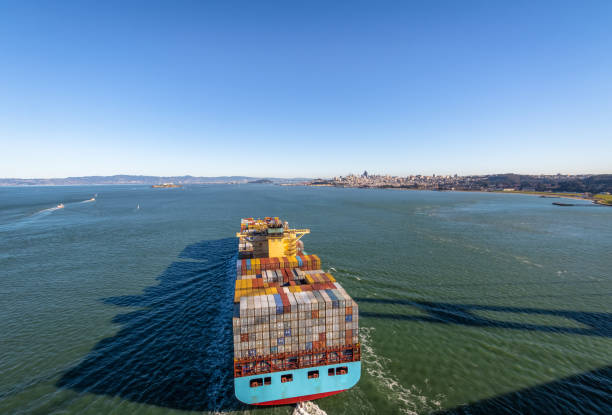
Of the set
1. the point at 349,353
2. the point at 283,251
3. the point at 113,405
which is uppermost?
the point at 283,251

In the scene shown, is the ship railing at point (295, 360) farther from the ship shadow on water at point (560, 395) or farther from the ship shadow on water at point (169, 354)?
the ship shadow on water at point (560, 395)

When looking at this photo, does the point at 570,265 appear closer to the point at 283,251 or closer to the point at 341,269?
the point at 341,269

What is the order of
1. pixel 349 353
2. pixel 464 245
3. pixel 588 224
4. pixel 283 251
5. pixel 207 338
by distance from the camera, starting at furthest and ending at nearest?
pixel 588 224 < pixel 464 245 < pixel 283 251 < pixel 207 338 < pixel 349 353

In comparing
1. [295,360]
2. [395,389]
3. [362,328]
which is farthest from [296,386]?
[362,328]

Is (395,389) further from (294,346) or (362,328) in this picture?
(294,346)

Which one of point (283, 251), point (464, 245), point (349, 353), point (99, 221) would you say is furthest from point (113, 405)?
point (99, 221)

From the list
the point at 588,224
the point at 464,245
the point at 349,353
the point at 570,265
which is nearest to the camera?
Answer: the point at 349,353

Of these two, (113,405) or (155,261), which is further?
(155,261)

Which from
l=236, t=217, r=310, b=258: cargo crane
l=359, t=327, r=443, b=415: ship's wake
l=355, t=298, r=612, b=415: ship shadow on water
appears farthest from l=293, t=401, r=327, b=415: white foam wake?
l=236, t=217, r=310, b=258: cargo crane
